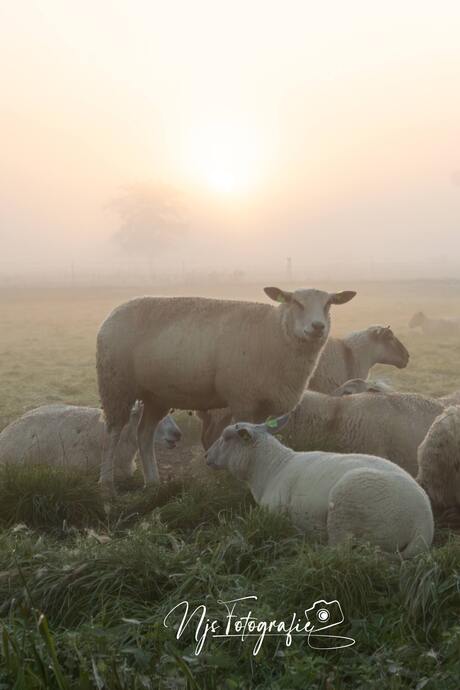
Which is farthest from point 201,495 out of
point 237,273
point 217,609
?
point 237,273

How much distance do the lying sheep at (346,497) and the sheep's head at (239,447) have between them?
124mm

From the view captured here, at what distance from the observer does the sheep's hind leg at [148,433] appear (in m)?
7.53

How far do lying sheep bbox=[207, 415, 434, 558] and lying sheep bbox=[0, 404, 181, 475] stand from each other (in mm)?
2455

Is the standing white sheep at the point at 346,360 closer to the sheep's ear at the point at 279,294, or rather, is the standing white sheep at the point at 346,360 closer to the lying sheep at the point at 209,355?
the lying sheep at the point at 209,355

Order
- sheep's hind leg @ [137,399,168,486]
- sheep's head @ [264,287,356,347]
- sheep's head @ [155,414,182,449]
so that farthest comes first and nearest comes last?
sheep's head @ [155,414,182,449], sheep's hind leg @ [137,399,168,486], sheep's head @ [264,287,356,347]

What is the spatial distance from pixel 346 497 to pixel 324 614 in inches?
47.1

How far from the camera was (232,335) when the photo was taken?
723 centimetres

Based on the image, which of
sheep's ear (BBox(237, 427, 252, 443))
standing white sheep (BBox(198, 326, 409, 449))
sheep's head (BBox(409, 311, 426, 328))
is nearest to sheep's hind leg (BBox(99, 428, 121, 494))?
standing white sheep (BBox(198, 326, 409, 449))

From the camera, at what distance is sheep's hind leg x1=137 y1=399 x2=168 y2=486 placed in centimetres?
753

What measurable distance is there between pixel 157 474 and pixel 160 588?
12.1 feet

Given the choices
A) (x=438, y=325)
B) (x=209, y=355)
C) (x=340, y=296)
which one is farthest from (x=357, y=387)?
(x=438, y=325)

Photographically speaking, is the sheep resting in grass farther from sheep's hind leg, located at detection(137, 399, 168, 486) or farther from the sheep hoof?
the sheep hoof

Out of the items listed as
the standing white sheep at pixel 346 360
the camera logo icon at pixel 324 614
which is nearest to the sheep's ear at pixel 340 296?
the standing white sheep at pixel 346 360

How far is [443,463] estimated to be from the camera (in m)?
5.68
